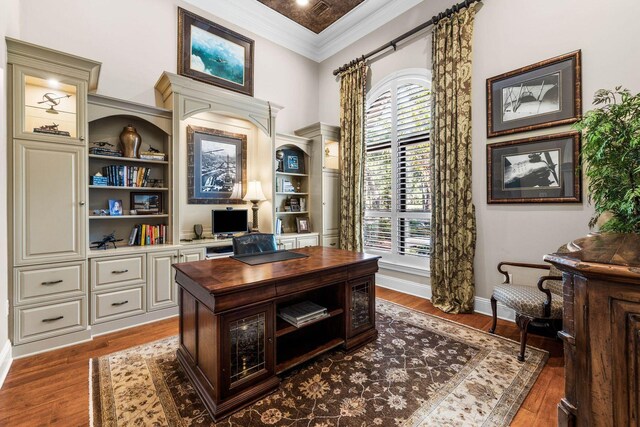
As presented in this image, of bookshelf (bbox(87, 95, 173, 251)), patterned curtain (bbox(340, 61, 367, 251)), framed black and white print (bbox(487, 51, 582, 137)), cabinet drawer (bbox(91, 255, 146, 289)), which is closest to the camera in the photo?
framed black and white print (bbox(487, 51, 582, 137))

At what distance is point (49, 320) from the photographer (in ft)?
8.05

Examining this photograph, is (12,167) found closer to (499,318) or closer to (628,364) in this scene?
(628,364)

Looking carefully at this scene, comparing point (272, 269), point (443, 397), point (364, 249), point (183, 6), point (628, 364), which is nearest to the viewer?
point (628, 364)

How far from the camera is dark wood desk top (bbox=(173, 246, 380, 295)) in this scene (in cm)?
170

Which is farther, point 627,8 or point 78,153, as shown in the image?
point 78,153

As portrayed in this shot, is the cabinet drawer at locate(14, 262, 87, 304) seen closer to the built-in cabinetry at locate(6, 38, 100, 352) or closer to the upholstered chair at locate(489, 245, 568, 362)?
the built-in cabinetry at locate(6, 38, 100, 352)

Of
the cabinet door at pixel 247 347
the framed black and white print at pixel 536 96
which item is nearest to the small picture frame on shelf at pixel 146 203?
the cabinet door at pixel 247 347

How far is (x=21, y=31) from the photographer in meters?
2.73

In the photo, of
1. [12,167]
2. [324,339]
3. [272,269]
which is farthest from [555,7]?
[12,167]

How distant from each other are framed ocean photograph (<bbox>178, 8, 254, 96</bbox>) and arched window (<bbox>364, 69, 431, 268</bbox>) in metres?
1.98

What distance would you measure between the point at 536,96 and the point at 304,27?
3.57 meters

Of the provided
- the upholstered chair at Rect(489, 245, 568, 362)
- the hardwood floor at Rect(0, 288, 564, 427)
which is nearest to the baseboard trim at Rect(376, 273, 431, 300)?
the hardwood floor at Rect(0, 288, 564, 427)

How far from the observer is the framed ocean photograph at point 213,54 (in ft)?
12.1

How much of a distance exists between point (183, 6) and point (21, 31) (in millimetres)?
1728
